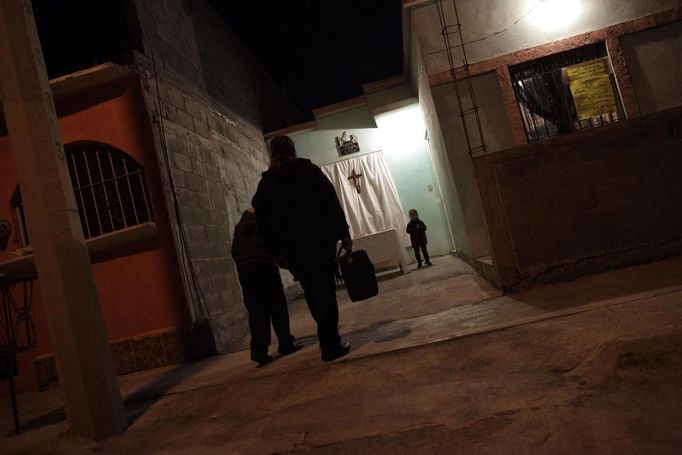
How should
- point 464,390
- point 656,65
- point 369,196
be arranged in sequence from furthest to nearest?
point 369,196, point 656,65, point 464,390

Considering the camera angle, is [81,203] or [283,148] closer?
[283,148]

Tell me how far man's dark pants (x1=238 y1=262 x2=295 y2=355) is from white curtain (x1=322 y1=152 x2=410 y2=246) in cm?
687

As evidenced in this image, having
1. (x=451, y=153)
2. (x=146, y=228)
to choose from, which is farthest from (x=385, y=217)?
(x=146, y=228)

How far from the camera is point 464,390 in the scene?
2336 mm

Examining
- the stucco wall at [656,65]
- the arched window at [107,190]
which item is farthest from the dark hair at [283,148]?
the stucco wall at [656,65]

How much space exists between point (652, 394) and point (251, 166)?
8579 mm

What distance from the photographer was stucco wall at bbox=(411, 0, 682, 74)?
6184 mm

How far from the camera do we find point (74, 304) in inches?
114

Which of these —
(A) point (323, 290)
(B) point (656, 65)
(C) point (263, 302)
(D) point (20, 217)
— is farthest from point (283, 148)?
(B) point (656, 65)

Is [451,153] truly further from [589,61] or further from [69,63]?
[69,63]

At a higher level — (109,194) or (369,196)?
(109,194)

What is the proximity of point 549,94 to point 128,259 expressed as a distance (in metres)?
6.13

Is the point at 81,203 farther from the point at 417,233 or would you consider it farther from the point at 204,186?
the point at 417,233

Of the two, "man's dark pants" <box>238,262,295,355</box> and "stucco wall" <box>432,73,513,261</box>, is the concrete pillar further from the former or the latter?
"stucco wall" <box>432,73,513,261</box>
